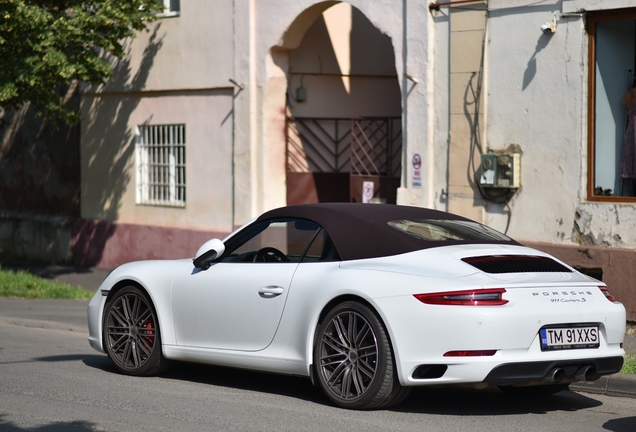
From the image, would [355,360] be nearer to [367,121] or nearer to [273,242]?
[273,242]

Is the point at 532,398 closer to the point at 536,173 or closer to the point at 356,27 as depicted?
the point at 536,173

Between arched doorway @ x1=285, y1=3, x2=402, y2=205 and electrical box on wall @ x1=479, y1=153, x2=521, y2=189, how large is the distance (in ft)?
10.9

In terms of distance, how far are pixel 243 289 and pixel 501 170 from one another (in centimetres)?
595

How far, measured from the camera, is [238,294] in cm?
733

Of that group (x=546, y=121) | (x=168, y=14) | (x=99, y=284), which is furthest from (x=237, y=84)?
(x=546, y=121)

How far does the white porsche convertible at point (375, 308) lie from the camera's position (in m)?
6.14

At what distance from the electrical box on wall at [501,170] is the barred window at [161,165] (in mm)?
6706

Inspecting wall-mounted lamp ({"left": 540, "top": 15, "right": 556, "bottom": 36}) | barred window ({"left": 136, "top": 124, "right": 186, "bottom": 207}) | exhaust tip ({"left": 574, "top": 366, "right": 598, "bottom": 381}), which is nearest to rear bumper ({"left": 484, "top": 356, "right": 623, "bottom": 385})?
exhaust tip ({"left": 574, "top": 366, "right": 598, "bottom": 381})

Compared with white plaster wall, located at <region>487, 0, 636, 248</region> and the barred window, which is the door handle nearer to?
white plaster wall, located at <region>487, 0, 636, 248</region>

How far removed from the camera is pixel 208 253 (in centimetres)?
765

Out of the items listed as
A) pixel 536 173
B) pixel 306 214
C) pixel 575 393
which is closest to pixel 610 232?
pixel 536 173

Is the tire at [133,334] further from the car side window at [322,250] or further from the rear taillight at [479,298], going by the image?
the rear taillight at [479,298]

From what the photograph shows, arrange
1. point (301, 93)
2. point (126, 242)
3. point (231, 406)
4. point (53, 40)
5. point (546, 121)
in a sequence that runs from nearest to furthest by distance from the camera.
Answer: point (231, 406) → point (546, 121) → point (53, 40) → point (301, 93) → point (126, 242)

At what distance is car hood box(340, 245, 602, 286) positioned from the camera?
A: 6.30m
